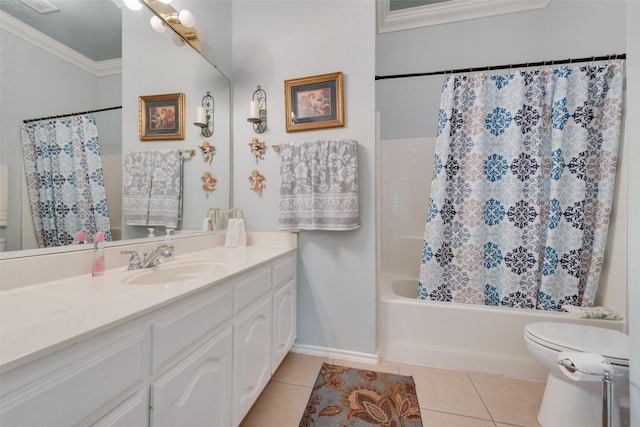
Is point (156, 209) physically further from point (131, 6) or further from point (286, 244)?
point (131, 6)

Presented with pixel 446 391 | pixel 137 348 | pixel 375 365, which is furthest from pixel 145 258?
pixel 446 391

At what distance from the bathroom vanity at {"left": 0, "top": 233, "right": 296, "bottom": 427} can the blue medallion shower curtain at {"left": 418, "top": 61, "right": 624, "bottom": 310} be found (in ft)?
4.18

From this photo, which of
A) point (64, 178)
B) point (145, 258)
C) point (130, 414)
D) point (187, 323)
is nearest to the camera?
point (130, 414)

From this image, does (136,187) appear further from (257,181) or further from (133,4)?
(133,4)

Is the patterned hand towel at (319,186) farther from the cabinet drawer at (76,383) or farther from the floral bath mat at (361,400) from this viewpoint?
the cabinet drawer at (76,383)

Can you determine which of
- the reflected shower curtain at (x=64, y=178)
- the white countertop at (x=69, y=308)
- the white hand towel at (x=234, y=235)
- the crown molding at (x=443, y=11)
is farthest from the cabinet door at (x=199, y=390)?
the crown molding at (x=443, y=11)

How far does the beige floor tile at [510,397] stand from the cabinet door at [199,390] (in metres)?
1.30

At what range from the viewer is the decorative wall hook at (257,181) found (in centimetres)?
178

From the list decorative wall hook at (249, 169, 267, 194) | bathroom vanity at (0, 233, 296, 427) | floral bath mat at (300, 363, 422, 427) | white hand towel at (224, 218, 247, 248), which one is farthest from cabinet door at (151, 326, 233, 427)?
decorative wall hook at (249, 169, 267, 194)

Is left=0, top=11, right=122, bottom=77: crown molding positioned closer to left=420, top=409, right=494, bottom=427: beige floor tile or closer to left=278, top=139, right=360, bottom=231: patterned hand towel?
left=278, top=139, right=360, bottom=231: patterned hand towel

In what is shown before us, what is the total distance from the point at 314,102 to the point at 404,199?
124cm

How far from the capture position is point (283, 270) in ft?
4.94

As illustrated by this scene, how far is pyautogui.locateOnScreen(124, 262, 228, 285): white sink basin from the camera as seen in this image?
39.8 inches

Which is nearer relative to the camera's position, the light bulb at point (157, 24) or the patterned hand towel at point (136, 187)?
the patterned hand towel at point (136, 187)
